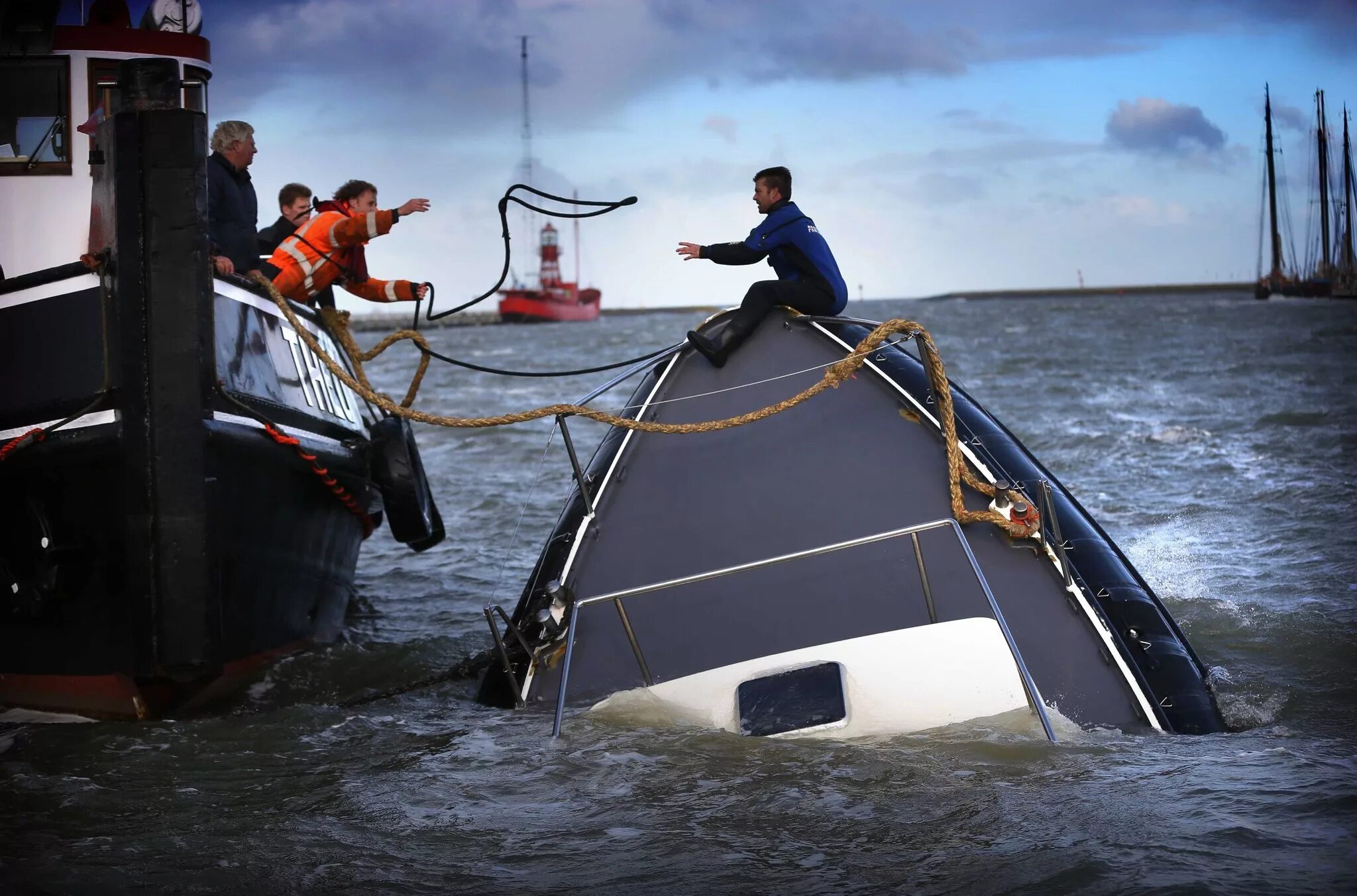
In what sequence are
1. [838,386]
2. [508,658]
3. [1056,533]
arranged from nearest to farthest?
[1056,533], [508,658], [838,386]

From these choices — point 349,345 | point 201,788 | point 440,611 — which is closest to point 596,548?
point 201,788

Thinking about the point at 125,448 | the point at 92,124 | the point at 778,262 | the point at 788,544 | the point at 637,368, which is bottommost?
the point at 788,544

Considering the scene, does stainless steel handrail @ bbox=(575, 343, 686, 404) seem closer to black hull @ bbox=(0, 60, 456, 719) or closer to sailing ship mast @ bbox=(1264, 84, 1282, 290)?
black hull @ bbox=(0, 60, 456, 719)

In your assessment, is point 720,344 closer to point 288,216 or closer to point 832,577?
point 832,577

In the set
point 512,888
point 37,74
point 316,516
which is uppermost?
point 37,74

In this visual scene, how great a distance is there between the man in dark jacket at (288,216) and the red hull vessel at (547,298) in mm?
95903

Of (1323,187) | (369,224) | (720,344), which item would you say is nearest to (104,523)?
(369,224)

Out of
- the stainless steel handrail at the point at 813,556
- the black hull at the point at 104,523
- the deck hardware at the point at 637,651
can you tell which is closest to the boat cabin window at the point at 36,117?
the black hull at the point at 104,523

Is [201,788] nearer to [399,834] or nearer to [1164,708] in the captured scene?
[399,834]

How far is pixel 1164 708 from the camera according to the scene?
5562mm

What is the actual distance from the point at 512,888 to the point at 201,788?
188 centimetres

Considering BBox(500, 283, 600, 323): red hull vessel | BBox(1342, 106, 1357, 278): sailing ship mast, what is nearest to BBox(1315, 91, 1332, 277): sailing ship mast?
BBox(1342, 106, 1357, 278): sailing ship mast

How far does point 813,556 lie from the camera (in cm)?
620

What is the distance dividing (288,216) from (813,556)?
510 centimetres
